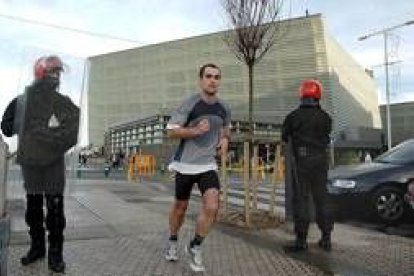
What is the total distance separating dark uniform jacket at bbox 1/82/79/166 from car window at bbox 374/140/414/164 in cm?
610

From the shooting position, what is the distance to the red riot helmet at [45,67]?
20.0ft

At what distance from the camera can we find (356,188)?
10375 mm

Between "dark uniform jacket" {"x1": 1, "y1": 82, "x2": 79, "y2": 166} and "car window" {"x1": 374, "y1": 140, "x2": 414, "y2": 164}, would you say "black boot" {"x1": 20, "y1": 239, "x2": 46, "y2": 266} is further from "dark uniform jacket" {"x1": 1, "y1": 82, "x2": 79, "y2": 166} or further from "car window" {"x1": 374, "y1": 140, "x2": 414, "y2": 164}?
"car window" {"x1": 374, "y1": 140, "x2": 414, "y2": 164}

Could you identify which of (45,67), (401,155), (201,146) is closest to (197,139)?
(201,146)

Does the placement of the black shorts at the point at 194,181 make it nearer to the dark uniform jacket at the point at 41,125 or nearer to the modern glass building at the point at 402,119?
the dark uniform jacket at the point at 41,125

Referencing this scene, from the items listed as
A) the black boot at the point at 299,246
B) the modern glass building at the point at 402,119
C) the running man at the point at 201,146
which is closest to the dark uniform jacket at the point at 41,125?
the running man at the point at 201,146

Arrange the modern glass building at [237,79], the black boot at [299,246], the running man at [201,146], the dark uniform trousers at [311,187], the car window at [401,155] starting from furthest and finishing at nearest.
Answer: the modern glass building at [237,79] < the car window at [401,155] < the dark uniform trousers at [311,187] < the black boot at [299,246] < the running man at [201,146]

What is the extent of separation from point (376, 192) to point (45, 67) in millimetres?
5785

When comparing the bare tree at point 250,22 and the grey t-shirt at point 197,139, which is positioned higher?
the bare tree at point 250,22

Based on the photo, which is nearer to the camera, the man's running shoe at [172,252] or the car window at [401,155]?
the man's running shoe at [172,252]

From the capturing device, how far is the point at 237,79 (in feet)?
318

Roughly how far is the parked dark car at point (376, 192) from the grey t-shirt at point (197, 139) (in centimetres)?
446

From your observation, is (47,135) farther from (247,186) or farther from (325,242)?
(247,186)

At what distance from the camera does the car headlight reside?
10430 millimetres
